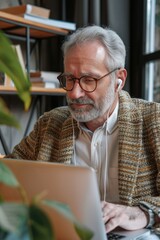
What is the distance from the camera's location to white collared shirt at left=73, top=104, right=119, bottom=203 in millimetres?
1260

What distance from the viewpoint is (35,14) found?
207 cm

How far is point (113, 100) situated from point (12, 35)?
1.25 meters

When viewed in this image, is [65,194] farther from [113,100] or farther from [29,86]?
[113,100]

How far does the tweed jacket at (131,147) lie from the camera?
1.17 m

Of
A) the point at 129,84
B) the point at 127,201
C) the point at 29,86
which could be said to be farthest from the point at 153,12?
the point at 29,86

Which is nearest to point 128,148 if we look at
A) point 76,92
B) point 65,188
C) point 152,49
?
point 76,92

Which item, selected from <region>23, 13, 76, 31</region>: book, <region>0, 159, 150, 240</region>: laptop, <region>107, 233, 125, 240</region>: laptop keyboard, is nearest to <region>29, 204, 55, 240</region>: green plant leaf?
<region>0, 159, 150, 240</region>: laptop

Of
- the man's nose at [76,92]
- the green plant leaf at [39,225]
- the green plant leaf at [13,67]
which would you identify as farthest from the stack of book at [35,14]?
the green plant leaf at [39,225]

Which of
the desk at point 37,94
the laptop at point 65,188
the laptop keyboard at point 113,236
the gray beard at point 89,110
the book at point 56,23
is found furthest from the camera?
the book at point 56,23

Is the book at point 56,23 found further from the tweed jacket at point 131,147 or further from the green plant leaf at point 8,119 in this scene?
the green plant leaf at point 8,119

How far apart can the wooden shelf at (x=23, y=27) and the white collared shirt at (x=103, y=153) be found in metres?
0.91

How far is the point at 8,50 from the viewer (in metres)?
0.33

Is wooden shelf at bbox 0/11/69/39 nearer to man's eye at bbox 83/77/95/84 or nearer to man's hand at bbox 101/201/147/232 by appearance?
man's eye at bbox 83/77/95/84

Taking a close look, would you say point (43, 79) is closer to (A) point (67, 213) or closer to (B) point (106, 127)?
(B) point (106, 127)
